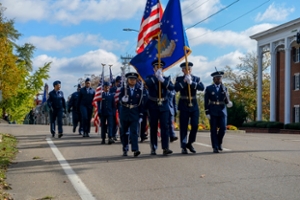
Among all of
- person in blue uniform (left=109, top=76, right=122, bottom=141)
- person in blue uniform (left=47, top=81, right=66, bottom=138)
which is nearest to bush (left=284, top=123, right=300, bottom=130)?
person in blue uniform (left=47, top=81, right=66, bottom=138)

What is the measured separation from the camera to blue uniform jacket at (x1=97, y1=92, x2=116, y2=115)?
15500 millimetres

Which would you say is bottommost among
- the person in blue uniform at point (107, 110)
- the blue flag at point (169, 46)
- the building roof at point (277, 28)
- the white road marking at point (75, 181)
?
the white road marking at point (75, 181)

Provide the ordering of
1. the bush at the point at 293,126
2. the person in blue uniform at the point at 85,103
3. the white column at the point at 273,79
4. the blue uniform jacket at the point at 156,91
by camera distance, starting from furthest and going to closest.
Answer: the white column at the point at 273,79
the bush at the point at 293,126
the person in blue uniform at the point at 85,103
the blue uniform jacket at the point at 156,91

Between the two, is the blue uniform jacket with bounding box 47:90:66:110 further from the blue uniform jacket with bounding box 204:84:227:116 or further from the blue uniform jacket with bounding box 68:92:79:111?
the blue uniform jacket with bounding box 204:84:227:116

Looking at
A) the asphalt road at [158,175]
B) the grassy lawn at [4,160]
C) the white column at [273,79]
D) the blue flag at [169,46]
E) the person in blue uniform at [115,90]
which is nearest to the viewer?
the asphalt road at [158,175]

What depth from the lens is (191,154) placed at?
11930 mm

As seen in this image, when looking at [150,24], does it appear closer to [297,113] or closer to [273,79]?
[297,113]

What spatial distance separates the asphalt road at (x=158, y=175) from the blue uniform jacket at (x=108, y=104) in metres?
2.55

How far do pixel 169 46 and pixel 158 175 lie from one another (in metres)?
4.76

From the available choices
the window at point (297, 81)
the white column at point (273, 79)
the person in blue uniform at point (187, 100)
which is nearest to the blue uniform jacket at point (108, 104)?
the person in blue uniform at point (187, 100)

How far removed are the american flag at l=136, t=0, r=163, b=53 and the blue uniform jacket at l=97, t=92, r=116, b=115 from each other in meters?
1.96

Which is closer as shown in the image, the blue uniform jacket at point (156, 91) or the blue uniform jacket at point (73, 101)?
the blue uniform jacket at point (156, 91)

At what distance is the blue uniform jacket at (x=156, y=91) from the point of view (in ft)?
37.5

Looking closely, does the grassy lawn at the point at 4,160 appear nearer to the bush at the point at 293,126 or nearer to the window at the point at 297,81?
the bush at the point at 293,126
